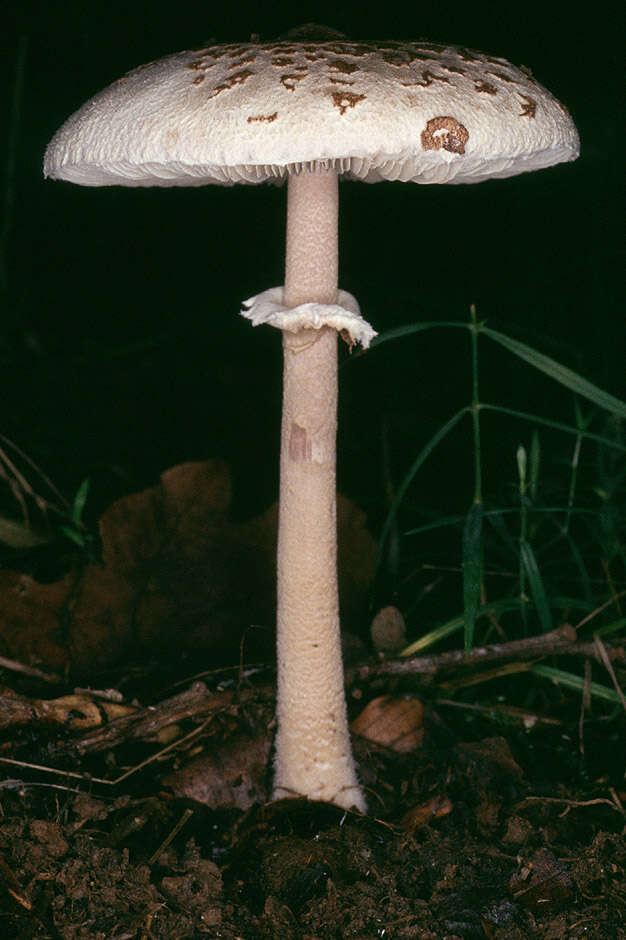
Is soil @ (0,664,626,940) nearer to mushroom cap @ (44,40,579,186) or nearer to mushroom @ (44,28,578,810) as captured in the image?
mushroom @ (44,28,578,810)

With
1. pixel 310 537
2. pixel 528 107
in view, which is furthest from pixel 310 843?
pixel 528 107

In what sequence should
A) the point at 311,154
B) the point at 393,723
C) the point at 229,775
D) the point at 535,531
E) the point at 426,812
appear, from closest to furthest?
the point at 311,154 → the point at 426,812 → the point at 229,775 → the point at 393,723 → the point at 535,531

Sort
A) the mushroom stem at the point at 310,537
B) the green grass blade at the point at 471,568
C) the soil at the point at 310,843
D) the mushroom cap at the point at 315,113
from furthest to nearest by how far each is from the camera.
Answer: the green grass blade at the point at 471,568 < the mushroom stem at the point at 310,537 < the soil at the point at 310,843 < the mushroom cap at the point at 315,113

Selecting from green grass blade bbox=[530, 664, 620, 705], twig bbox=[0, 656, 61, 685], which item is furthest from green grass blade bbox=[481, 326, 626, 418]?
twig bbox=[0, 656, 61, 685]

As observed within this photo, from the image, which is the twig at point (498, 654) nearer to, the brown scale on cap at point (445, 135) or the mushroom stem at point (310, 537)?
the mushroom stem at point (310, 537)

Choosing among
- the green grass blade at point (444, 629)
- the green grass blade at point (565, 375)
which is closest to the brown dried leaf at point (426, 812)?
the green grass blade at point (444, 629)

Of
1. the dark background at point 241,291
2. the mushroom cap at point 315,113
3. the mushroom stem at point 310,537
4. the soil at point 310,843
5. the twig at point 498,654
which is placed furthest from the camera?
the dark background at point 241,291

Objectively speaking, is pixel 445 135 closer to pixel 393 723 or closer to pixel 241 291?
pixel 393 723

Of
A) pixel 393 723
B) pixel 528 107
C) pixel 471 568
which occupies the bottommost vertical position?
pixel 393 723
